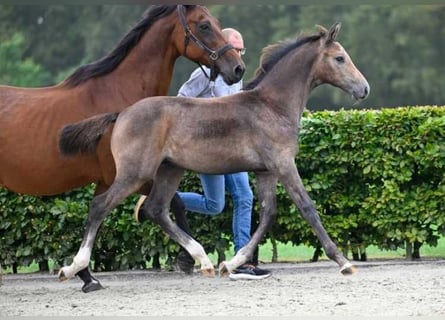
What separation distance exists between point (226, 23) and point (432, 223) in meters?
23.7

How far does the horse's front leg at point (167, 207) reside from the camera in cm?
725

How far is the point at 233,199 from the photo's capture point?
8.35m

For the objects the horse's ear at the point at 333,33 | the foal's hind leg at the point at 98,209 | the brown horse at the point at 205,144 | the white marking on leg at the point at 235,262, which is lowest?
the white marking on leg at the point at 235,262

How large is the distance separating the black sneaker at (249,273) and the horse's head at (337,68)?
163cm

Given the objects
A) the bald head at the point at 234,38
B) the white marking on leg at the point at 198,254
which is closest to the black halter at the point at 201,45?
the bald head at the point at 234,38

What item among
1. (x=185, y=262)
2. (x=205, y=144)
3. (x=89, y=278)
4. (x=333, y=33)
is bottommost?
(x=89, y=278)

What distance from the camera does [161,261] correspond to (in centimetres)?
970

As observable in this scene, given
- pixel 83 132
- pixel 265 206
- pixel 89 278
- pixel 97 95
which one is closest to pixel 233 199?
pixel 265 206

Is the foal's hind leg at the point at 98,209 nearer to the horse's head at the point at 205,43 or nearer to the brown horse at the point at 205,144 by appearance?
the brown horse at the point at 205,144

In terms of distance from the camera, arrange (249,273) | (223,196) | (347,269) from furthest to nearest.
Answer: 1. (223,196)
2. (249,273)
3. (347,269)

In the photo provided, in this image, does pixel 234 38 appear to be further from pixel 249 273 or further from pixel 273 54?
pixel 249 273

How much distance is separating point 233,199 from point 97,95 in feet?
4.83

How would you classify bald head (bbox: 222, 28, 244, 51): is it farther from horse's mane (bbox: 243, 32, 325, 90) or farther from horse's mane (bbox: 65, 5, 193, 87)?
horse's mane (bbox: 65, 5, 193, 87)

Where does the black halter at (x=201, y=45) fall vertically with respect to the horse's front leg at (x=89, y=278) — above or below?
above
